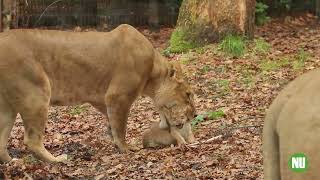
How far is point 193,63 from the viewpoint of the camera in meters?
13.0

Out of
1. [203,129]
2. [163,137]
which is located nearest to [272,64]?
[203,129]

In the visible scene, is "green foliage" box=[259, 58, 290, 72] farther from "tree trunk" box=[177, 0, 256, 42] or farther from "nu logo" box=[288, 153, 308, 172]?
"nu logo" box=[288, 153, 308, 172]

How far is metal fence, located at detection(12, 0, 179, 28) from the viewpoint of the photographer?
66.0ft

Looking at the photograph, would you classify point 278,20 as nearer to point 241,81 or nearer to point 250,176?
point 241,81

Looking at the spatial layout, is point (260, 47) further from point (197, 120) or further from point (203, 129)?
point (203, 129)

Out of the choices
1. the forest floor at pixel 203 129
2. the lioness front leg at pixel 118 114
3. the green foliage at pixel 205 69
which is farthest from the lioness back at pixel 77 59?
the green foliage at pixel 205 69

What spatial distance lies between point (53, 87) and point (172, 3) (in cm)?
1386

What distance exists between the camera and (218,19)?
1375cm

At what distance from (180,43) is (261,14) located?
683 cm

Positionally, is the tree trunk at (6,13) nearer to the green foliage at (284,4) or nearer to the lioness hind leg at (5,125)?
the lioness hind leg at (5,125)

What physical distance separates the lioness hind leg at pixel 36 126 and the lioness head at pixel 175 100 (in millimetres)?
1456

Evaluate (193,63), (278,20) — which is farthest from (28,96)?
(278,20)

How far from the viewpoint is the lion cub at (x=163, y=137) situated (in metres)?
7.90

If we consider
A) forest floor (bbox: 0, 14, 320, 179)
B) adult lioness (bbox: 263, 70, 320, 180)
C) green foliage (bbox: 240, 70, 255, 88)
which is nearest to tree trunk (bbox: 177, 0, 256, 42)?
forest floor (bbox: 0, 14, 320, 179)
